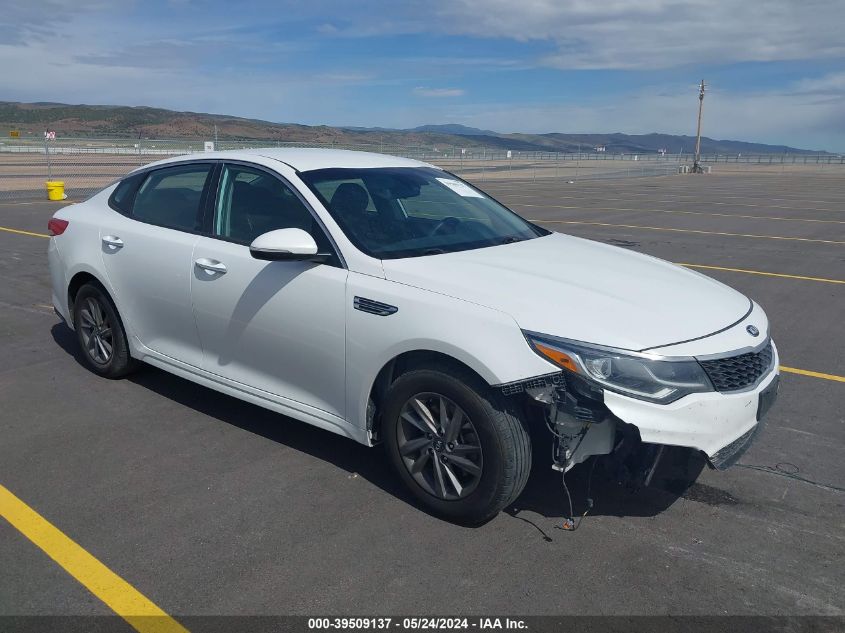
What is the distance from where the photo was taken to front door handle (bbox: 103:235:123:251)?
5.09 m

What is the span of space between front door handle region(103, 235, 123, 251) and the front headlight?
127 inches

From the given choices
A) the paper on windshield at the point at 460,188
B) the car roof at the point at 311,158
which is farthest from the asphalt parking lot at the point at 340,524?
the paper on windshield at the point at 460,188

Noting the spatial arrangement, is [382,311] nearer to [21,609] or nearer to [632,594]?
[632,594]

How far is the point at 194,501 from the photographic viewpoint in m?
3.81

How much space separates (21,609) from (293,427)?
201cm

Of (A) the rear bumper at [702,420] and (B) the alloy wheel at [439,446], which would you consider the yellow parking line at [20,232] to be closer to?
(B) the alloy wheel at [439,446]

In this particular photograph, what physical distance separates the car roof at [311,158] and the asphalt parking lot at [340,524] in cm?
161

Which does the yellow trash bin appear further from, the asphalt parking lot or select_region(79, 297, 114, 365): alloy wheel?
select_region(79, 297, 114, 365): alloy wheel

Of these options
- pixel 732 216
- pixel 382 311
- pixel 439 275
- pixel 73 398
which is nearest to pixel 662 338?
pixel 439 275

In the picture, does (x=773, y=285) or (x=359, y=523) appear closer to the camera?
(x=359, y=523)

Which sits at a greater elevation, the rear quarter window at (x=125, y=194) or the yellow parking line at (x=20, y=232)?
the rear quarter window at (x=125, y=194)

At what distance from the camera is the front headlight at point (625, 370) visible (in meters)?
3.13

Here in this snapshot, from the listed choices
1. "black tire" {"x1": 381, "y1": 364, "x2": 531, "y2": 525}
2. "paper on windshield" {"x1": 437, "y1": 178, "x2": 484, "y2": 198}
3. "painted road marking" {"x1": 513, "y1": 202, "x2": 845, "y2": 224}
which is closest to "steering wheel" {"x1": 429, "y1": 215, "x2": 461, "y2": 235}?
"paper on windshield" {"x1": 437, "y1": 178, "x2": 484, "y2": 198}

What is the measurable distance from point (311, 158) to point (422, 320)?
5.56ft
